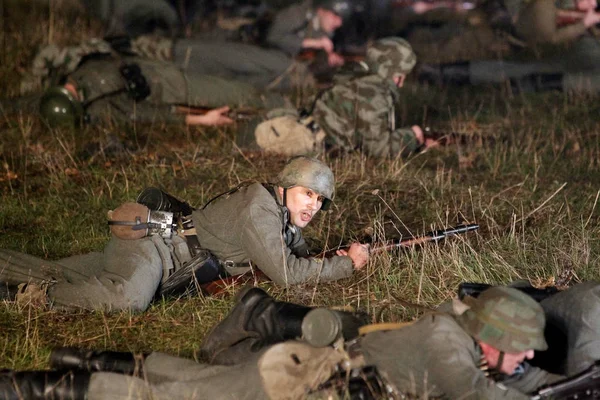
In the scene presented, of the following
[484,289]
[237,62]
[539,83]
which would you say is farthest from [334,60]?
[484,289]

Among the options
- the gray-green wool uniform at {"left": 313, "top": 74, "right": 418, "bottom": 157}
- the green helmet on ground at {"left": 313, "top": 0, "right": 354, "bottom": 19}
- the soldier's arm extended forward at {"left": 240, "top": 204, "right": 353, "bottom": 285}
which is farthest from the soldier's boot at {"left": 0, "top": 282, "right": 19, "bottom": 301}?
the green helmet on ground at {"left": 313, "top": 0, "right": 354, "bottom": 19}

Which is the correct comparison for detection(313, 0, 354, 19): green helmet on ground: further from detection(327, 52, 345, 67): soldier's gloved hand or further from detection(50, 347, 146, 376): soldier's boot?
detection(50, 347, 146, 376): soldier's boot

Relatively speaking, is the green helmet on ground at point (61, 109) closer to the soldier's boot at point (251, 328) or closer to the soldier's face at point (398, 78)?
the soldier's face at point (398, 78)

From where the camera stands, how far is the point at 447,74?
15.4 meters

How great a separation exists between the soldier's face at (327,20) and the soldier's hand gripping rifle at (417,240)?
8842mm

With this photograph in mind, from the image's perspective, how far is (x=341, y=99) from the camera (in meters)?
10.7

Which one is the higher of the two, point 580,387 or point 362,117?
point 580,387

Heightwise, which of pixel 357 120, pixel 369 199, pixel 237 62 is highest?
pixel 357 120

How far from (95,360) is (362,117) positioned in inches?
215

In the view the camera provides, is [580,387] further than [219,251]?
No

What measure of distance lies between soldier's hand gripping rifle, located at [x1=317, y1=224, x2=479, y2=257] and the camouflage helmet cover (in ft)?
11.1

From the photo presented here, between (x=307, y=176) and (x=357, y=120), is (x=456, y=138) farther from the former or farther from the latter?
(x=307, y=176)

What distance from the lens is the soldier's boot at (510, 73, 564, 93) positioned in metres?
14.4

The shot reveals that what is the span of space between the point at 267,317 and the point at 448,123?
7487mm
